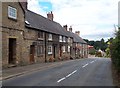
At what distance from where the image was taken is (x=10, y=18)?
24922 mm

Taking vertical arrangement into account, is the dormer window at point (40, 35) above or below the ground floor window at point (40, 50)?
above

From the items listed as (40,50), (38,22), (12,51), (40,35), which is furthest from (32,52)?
(38,22)

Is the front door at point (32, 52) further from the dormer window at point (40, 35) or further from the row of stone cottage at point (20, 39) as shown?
the dormer window at point (40, 35)

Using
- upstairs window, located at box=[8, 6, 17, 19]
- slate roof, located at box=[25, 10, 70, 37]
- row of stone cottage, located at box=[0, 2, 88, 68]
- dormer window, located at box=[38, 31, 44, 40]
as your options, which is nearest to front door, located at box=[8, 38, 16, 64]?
row of stone cottage, located at box=[0, 2, 88, 68]

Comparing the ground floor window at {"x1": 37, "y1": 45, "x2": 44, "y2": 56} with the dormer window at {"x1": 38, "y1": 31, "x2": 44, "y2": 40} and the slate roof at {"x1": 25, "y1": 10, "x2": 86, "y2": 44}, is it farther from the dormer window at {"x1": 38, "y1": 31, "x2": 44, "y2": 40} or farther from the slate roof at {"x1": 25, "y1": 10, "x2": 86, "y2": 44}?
the slate roof at {"x1": 25, "y1": 10, "x2": 86, "y2": 44}

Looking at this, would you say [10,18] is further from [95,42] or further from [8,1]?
[95,42]

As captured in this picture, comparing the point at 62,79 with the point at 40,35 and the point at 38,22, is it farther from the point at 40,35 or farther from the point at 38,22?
the point at 38,22

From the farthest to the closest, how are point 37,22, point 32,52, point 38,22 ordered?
point 38,22
point 37,22
point 32,52

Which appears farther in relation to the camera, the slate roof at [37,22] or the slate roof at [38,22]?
the slate roof at [37,22]

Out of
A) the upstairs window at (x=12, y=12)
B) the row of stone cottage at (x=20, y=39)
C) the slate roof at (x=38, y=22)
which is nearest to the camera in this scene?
the row of stone cottage at (x=20, y=39)

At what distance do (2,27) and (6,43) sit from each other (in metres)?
1.57

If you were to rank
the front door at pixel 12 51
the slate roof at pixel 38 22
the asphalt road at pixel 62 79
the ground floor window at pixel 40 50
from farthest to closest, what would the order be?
the ground floor window at pixel 40 50 → the slate roof at pixel 38 22 → the front door at pixel 12 51 → the asphalt road at pixel 62 79

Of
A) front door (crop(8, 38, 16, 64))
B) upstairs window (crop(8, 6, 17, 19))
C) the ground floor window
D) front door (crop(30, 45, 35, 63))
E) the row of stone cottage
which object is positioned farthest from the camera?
the ground floor window

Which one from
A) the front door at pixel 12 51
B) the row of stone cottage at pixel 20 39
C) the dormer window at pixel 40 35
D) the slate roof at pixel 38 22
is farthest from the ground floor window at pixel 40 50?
the front door at pixel 12 51
